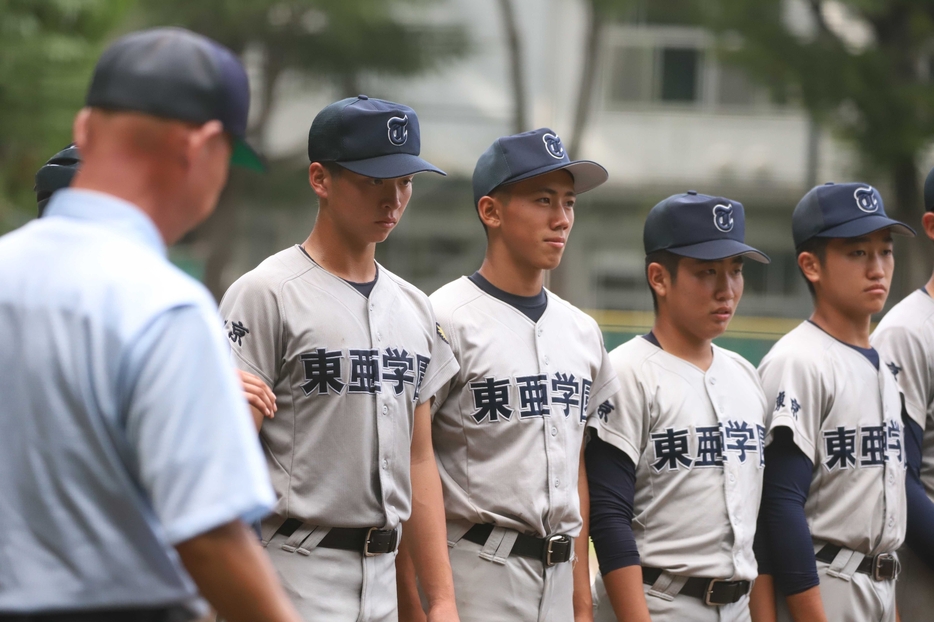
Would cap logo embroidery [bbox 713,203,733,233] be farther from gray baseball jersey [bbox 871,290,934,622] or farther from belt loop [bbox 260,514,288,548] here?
belt loop [bbox 260,514,288,548]

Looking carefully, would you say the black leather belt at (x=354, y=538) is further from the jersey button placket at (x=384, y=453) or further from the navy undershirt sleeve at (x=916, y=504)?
the navy undershirt sleeve at (x=916, y=504)

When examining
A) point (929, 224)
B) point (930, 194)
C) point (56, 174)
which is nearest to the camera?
point (56, 174)

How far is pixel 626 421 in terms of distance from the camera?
360 cm

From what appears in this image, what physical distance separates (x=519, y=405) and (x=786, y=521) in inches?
39.5


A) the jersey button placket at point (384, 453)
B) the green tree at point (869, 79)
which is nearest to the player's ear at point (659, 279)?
the jersey button placket at point (384, 453)

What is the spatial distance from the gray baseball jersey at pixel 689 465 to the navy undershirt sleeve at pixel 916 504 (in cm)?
65

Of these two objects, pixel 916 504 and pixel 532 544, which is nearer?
pixel 532 544

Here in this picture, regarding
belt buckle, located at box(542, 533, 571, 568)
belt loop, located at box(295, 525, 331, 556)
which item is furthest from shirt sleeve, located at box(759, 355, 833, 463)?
belt loop, located at box(295, 525, 331, 556)

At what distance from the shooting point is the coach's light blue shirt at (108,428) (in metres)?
1.49

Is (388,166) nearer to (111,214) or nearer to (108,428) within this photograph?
(111,214)

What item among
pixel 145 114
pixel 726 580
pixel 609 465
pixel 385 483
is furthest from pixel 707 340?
pixel 145 114

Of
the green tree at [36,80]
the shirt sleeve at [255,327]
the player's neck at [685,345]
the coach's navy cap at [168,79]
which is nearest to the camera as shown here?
the coach's navy cap at [168,79]

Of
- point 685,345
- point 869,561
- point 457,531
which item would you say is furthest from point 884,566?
point 457,531

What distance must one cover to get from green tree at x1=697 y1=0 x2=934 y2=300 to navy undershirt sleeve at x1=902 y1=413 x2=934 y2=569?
11.4 m
